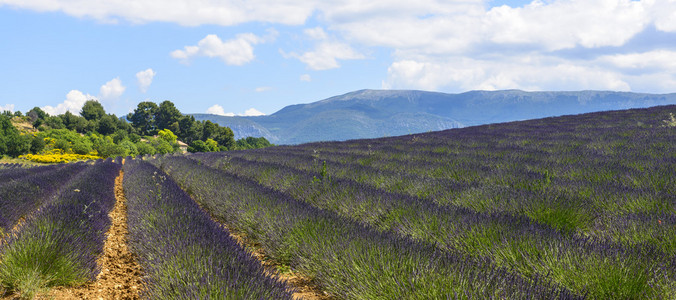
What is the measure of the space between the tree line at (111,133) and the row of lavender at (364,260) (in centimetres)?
3817

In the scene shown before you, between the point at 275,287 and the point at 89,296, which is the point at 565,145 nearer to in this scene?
the point at 275,287

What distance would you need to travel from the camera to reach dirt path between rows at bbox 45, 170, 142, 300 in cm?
278

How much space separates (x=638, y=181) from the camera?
432 cm

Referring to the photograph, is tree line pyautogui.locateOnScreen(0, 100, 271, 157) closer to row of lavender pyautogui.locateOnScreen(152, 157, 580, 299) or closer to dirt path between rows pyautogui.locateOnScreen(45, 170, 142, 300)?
dirt path between rows pyautogui.locateOnScreen(45, 170, 142, 300)

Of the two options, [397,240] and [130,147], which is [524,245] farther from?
[130,147]

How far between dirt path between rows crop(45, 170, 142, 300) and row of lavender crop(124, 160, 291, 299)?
16 cm

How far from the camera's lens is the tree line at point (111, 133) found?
35.4m

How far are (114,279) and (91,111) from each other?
74.4 meters

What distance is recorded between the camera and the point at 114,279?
3.19 meters

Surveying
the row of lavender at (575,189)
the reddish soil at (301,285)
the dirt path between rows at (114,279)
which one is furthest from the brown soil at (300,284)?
the row of lavender at (575,189)

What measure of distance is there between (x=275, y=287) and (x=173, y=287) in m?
0.76

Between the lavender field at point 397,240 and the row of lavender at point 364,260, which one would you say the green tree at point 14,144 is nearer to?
the lavender field at point 397,240

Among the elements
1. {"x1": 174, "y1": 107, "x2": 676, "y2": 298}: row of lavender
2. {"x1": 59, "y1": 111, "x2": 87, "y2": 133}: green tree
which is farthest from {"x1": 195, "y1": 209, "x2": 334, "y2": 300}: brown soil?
{"x1": 59, "y1": 111, "x2": 87, "y2": 133}: green tree

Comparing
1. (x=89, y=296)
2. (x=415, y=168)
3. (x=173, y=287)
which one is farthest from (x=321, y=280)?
(x=415, y=168)
